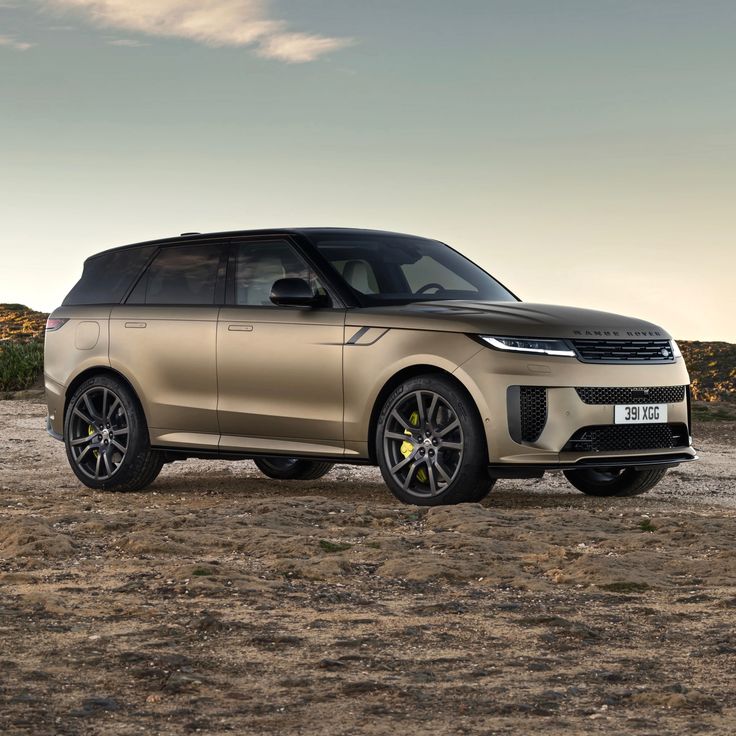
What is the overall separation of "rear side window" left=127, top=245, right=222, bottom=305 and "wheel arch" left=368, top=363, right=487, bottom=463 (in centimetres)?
170

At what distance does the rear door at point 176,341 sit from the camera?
10055 millimetres

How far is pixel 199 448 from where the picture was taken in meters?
10.1

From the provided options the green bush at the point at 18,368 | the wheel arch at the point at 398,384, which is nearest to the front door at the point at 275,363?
the wheel arch at the point at 398,384

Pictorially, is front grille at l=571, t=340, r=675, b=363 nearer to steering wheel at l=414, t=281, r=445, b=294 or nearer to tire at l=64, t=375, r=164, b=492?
steering wheel at l=414, t=281, r=445, b=294

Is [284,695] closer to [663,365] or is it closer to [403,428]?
[403,428]

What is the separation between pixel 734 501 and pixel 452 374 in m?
3.23

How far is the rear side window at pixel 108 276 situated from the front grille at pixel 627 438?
3.97 meters

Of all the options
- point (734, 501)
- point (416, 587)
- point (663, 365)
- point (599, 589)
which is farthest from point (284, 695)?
point (734, 501)

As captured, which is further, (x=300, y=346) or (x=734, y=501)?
(x=734, y=501)

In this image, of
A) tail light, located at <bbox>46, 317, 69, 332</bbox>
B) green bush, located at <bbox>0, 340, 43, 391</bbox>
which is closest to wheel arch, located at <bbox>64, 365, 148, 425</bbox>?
tail light, located at <bbox>46, 317, 69, 332</bbox>

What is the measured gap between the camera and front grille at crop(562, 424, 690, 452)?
891 centimetres

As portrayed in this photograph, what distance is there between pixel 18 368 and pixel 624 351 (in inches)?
663

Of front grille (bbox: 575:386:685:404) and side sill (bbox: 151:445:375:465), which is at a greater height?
front grille (bbox: 575:386:685:404)

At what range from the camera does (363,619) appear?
5.62m
